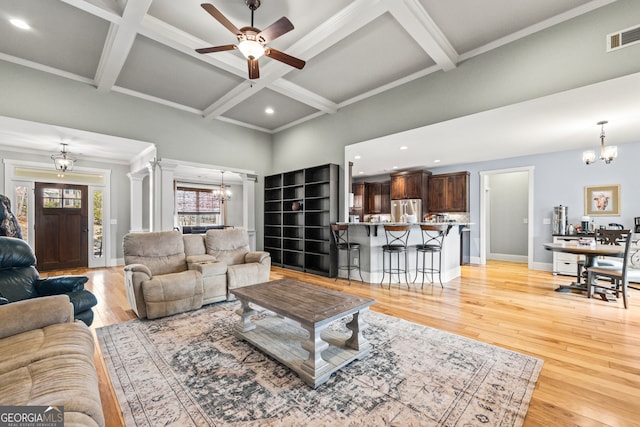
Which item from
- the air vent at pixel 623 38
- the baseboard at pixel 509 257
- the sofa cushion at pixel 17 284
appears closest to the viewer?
the sofa cushion at pixel 17 284

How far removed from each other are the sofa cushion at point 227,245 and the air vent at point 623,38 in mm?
5031

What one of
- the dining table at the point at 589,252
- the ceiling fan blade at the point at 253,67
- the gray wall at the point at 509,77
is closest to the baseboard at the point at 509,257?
the dining table at the point at 589,252

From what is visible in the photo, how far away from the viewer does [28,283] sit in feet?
7.68

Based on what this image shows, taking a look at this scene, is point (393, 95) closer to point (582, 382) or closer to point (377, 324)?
point (377, 324)

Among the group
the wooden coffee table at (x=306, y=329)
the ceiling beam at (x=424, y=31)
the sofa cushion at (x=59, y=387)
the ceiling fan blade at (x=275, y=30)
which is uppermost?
the ceiling beam at (x=424, y=31)

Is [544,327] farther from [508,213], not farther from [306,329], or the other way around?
[508,213]

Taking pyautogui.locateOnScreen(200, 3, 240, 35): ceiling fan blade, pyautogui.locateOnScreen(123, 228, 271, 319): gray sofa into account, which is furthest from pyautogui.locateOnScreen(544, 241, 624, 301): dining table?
pyautogui.locateOnScreen(200, 3, 240, 35): ceiling fan blade

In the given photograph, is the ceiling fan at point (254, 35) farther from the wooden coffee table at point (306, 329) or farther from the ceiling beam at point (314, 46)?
the wooden coffee table at point (306, 329)

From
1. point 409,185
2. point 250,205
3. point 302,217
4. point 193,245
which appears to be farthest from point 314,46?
point 409,185

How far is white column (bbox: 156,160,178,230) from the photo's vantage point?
516cm

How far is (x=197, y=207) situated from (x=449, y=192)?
8.79 metres

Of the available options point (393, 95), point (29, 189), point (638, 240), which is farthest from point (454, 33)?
point (29, 189)

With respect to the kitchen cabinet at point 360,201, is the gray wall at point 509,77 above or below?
above

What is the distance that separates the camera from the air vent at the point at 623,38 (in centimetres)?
252
